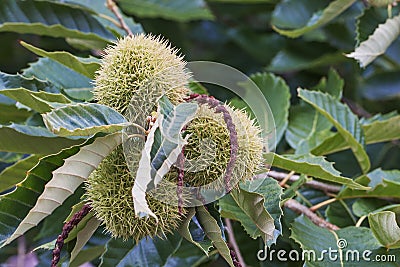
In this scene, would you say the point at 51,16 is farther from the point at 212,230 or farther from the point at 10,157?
the point at 212,230

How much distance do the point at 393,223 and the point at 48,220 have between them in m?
0.72

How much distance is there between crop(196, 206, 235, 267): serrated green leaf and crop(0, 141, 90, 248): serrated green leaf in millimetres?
216

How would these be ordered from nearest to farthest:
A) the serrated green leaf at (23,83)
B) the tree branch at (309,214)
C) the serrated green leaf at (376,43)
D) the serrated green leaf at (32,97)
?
the serrated green leaf at (32,97)
the serrated green leaf at (23,83)
the tree branch at (309,214)
the serrated green leaf at (376,43)

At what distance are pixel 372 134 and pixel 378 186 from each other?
26cm

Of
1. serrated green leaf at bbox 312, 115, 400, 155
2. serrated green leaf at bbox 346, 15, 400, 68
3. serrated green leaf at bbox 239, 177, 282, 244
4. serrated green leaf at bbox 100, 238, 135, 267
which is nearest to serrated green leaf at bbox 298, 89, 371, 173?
serrated green leaf at bbox 312, 115, 400, 155

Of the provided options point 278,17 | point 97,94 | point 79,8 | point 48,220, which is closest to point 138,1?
point 278,17

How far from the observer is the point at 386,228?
972 millimetres

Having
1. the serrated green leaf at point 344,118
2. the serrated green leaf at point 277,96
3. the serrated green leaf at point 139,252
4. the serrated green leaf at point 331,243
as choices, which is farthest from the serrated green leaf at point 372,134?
the serrated green leaf at point 139,252

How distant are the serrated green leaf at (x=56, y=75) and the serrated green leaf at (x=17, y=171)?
24cm

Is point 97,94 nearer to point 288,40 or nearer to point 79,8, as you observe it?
point 79,8

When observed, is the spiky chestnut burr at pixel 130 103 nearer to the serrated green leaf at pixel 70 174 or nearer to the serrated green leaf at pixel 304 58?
the serrated green leaf at pixel 70 174

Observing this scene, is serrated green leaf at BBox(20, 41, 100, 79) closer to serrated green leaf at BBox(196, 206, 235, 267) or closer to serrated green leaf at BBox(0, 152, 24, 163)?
serrated green leaf at BBox(0, 152, 24, 163)

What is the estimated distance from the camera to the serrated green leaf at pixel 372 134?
1.34 metres

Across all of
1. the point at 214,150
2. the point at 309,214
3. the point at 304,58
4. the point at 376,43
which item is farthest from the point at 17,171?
the point at 304,58
